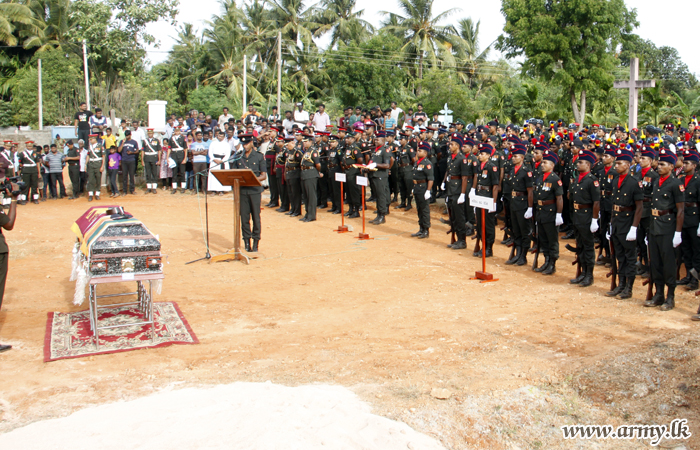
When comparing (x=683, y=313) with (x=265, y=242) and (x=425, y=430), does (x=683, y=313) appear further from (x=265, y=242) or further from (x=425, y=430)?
(x=265, y=242)

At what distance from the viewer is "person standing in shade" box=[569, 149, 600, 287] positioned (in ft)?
29.5

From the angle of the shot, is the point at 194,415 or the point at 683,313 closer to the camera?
the point at 194,415

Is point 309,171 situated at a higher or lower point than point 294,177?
higher

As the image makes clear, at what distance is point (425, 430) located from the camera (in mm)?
4746

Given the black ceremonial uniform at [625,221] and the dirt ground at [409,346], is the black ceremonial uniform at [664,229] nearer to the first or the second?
the black ceremonial uniform at [625,221]

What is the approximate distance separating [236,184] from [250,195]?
2.35 feet

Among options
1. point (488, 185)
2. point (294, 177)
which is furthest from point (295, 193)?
point (488, 185)

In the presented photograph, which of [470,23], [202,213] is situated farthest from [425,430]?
[470,23]

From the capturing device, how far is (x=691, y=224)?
8.72 m

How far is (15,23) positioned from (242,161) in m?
27.3

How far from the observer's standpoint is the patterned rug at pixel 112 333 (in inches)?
257

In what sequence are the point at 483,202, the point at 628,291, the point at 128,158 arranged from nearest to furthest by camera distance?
1. the point at 628,291
2. the point at 483,202
3. the point at 128,158

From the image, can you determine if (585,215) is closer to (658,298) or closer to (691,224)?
(691,224)

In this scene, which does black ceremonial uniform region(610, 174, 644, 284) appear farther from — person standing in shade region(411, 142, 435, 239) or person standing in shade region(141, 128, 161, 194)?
person standing in shade region(141, 128, 161, 194)
